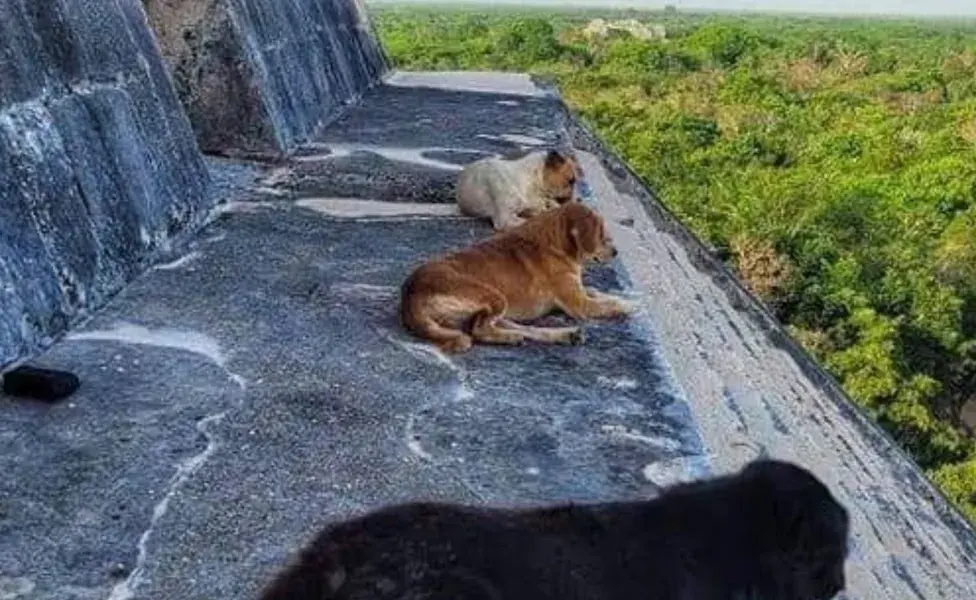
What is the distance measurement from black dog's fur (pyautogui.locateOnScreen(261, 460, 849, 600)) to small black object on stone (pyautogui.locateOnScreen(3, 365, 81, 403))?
1691 millimetres

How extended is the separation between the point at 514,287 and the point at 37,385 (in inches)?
67.5

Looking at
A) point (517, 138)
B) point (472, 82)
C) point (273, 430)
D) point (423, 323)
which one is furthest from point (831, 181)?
point (273, 430)

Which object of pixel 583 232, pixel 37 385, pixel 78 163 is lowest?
pixel 583 232

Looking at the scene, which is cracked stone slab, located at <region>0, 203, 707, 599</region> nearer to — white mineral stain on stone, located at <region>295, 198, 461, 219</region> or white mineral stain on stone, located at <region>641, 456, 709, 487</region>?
white mineral stain on stone, located at <region>641, 456, 709, 487</region>

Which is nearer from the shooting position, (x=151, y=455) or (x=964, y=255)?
(x=151, y=455)

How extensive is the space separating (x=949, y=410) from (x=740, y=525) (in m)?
19.4

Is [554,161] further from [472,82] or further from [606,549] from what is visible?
[472,82]

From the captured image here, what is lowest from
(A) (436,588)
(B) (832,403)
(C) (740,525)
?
(B) (832,403)

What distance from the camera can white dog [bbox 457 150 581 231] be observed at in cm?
657

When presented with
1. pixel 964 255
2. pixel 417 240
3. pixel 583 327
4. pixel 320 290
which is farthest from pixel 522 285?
pixel 964 255

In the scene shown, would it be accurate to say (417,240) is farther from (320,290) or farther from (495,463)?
(495,463)

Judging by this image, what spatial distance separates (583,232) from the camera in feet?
17.1

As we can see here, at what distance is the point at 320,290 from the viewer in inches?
205

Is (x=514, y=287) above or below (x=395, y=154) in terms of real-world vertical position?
above
